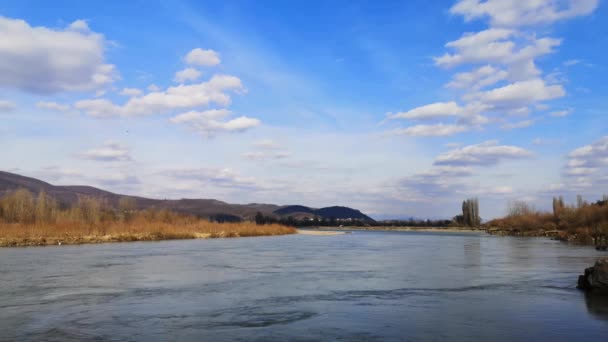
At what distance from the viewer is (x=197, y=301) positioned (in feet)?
52.0

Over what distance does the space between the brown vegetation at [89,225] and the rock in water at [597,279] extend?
1694 inches

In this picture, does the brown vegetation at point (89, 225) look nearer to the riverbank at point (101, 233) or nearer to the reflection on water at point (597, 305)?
the riverbank at point (101, 233)

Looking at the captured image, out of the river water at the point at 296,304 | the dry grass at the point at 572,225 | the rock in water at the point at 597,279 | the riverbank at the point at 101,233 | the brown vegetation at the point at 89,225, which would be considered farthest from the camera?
the dry grass at the point at 572,225

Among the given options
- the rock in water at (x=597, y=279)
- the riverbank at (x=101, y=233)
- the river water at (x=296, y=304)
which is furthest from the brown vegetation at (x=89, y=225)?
the rock in water at (x=597, y=279)

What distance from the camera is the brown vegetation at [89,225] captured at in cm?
4809

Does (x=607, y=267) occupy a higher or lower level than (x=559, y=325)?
higher

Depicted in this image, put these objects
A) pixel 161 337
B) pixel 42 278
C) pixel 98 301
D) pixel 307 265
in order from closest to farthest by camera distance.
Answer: pixel 161 337, pixel 98 301, pixel 42 278, pixel 307 265

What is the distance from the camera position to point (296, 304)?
1531 centimetres

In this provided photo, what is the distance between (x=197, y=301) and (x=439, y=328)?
295 inches

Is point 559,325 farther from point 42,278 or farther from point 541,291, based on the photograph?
point 42,278

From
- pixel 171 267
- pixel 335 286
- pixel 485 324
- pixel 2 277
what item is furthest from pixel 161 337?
pixel 171 267

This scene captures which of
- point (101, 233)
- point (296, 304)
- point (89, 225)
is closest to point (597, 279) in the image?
point (296, 304)

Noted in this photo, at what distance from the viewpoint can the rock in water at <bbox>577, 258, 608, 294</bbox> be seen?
1698 cm

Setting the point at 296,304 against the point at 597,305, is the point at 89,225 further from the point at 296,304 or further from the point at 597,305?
the point at 597,305
